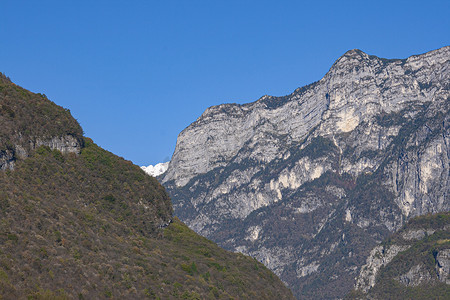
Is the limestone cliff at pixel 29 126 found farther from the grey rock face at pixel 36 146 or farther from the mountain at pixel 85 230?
the mountain at pixel 85 230

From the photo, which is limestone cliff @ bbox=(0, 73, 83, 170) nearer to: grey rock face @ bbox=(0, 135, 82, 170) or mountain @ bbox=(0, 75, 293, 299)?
grey rock face @ bbox=(0, 135, 82, 170)

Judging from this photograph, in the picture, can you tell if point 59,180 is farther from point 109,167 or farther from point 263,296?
point 263,296

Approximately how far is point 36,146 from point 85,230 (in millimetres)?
21271

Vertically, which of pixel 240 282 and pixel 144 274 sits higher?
pixel 240 282

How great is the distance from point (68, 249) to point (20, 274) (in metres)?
14.6

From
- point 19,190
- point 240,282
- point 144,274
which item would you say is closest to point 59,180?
point 19,190

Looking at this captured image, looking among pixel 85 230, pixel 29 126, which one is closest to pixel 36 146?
pixel 29 126

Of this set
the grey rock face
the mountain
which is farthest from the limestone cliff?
the mountain

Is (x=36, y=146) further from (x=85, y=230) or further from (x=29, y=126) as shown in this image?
(x=85, y=230)

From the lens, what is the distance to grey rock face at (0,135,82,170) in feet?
353

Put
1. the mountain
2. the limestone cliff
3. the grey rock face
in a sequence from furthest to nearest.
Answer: the limestone cliff, the grey rock face, the mountain

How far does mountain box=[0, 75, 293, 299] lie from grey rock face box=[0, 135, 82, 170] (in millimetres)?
168

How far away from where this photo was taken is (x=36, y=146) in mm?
117750

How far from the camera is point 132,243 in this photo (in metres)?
113
